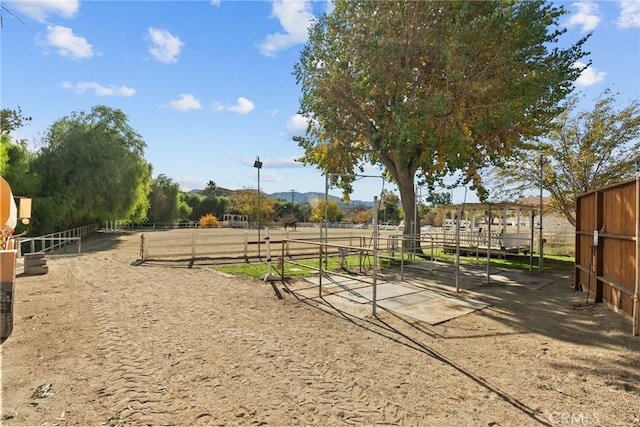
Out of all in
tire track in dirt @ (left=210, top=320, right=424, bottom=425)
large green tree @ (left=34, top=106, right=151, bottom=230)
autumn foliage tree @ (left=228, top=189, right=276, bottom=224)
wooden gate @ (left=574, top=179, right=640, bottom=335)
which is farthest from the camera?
autumn foliage tree @ (left=228, top=189, right=276, bottom=224)

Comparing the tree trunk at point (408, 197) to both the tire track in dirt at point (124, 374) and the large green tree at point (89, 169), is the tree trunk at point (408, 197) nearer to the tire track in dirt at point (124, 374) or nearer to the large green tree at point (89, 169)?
the tire track in dirt at point (124, 374)

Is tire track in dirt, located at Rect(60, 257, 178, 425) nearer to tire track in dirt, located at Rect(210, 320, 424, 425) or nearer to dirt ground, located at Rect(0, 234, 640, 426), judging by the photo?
dirt ground, located at Rect(0, 234, 640, 426)

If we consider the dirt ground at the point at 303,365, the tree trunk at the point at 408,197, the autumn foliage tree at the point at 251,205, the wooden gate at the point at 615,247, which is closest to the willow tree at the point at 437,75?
the tree trunk at the point at 408,197

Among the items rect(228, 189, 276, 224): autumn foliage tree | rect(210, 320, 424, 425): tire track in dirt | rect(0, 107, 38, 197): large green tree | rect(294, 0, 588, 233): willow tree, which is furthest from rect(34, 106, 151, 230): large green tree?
rect(210, 320, 424, 425): tire track in dirt

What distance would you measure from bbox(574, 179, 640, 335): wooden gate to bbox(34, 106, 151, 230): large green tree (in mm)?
25592

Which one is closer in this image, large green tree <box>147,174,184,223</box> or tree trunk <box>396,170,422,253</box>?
tree trunk <box>396,170,422,253</box>

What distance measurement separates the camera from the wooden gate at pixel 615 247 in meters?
5.18

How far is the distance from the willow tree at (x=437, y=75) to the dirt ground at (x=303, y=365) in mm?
7433

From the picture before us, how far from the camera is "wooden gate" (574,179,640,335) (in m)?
5.18

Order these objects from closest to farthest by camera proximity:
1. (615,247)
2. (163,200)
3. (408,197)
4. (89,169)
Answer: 1. (615,247)
2. (408,197)
3. (89,169)
4. (163,200)

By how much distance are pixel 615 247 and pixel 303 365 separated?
19.0ft

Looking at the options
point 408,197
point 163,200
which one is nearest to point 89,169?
point 408,197

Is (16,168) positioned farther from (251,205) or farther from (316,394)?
(251,205)

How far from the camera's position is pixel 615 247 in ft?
19.4
